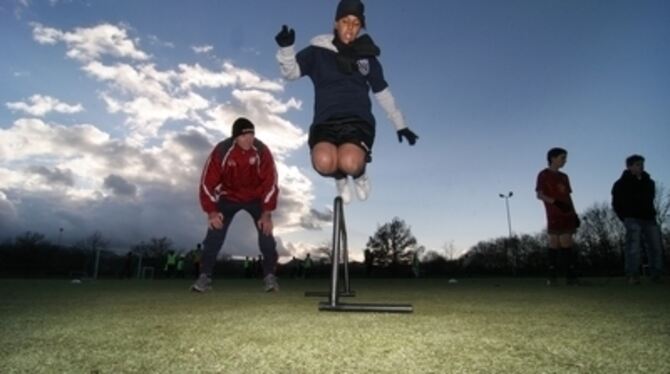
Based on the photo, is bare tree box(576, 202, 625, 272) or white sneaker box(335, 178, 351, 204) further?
bare tree box(576, 202, 625, 272)

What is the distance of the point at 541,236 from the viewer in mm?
82062

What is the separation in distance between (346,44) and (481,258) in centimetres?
9511

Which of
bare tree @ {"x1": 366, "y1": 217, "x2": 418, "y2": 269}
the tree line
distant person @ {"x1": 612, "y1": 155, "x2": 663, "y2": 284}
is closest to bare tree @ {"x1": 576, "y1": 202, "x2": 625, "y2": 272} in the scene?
the tree line

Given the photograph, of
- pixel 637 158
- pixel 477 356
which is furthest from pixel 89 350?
pixel 637 158

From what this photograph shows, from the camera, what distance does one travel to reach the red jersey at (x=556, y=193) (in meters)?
6.38

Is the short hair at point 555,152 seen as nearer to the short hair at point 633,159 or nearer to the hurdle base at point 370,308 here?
the short hair at point 633,159

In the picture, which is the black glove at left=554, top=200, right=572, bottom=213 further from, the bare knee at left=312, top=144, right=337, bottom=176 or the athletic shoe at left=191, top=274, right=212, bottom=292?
the athletic shoe at left=191, top=274, right=212, bottom=292

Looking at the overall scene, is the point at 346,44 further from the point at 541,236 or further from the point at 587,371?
the point at 541,236

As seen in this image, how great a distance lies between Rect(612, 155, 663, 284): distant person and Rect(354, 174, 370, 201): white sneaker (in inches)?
209

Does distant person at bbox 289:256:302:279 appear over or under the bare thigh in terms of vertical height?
under

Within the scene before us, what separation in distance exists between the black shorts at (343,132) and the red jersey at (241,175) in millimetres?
1579

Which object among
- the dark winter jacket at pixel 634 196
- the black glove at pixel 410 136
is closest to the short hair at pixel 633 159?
the dark winter jacket at pixel 634 196

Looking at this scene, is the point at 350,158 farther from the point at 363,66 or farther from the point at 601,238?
the point at 601,238

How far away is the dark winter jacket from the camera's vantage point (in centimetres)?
660
